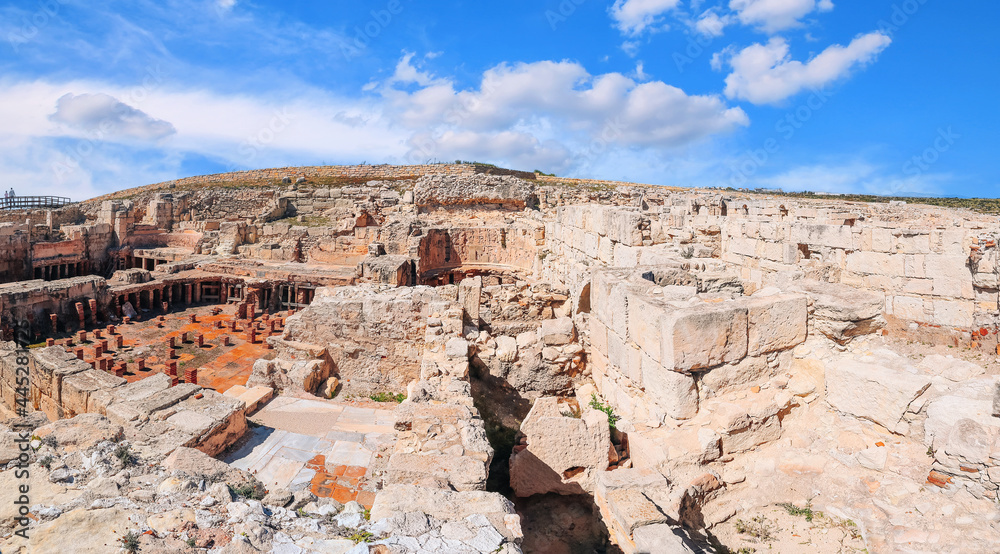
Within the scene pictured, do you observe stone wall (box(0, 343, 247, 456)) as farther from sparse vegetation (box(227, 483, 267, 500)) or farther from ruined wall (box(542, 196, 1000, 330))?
ruined wall (box(542, 196, 1000, 330))

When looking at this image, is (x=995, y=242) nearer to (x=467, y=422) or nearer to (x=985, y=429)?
(x=985, y=429)

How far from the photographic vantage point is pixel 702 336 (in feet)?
12.4

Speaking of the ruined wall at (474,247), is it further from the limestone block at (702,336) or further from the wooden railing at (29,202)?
the wooden railing at (29,202)

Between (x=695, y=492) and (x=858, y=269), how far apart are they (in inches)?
290

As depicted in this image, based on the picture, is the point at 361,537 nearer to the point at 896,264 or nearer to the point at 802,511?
the point at 802,511

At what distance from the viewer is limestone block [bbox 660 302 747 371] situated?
373cm

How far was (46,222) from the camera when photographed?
25297mm

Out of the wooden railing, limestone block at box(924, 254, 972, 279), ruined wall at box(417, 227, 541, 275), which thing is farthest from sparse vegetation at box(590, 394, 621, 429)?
the wooden railing

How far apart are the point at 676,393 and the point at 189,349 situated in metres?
11.7

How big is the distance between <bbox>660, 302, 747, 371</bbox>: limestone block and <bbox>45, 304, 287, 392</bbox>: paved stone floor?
8411mm

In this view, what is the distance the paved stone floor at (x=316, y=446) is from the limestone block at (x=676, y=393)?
2.53 m

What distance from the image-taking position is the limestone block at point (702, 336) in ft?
12.2

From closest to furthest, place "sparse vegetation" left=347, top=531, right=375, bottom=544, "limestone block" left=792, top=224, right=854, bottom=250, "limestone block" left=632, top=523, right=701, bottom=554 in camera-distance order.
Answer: "sparse vegetation" left=347, top=531, right=375, bottom=544 → "limestone block" left=632, top=523, right=701, bottom=554 → "limestone block" left=792, top=224, right=854, bottom=250

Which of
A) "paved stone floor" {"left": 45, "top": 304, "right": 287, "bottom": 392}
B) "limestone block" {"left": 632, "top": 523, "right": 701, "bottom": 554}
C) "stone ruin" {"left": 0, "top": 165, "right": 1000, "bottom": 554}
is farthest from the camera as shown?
"paved stone floor" {"left": 45, "top": 304, "right": 287, "bottom": 392}
